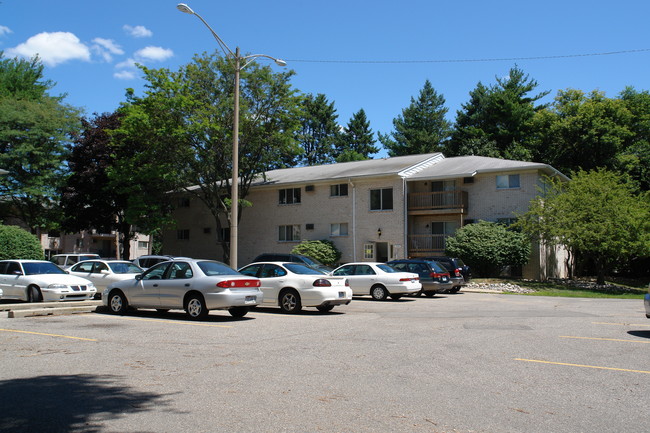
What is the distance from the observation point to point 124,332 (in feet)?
37.9

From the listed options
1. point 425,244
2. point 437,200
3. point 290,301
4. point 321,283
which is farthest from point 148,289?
point 437,200

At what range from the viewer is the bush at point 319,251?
3634 cm

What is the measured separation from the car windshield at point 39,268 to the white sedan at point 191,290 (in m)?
4.21

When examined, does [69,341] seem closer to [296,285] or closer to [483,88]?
[296,285]

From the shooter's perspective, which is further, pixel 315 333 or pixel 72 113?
pixel 72 113

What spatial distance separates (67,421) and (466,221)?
3232 centimetres

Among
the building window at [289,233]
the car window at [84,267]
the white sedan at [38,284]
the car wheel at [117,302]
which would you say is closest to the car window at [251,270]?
the car wheel at [117,302]

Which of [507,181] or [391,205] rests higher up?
[507,181]

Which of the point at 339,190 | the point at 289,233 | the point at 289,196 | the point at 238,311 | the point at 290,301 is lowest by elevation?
the point at 238,311

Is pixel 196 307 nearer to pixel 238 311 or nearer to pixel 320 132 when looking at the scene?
pixel 238 311

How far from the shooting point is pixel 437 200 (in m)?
36.0

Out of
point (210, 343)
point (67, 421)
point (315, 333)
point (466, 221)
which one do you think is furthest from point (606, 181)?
point (67, 421)

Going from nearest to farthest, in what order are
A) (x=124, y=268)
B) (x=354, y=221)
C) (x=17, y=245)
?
(x=124, y=268), (x=17, y=245), (x=354, y=221)

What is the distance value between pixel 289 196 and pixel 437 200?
10828 millimetres
